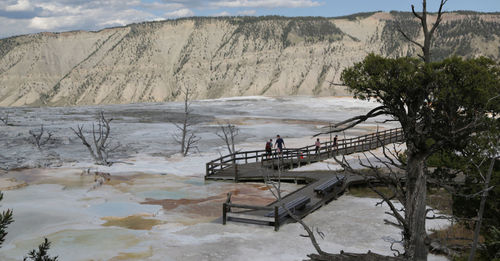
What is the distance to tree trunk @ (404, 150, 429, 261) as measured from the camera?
6961 millimetres

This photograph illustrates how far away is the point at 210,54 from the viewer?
160375mm

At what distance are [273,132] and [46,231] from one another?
1659 inches

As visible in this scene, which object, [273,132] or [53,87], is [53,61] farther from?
[273,132]

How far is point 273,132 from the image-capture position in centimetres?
5712

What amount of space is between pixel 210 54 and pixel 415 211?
156197 millimetres

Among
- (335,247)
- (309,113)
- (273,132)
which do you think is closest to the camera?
(335,247)

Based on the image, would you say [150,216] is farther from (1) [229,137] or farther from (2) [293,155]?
(1) [229,137]

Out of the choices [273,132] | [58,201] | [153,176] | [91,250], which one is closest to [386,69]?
[91,250]

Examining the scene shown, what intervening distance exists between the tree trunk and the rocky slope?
4625 inches

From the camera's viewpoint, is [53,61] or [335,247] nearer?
[335,247]

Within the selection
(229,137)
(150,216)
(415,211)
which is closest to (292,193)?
(150,216)

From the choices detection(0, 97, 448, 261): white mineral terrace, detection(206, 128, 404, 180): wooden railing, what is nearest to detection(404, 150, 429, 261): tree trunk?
detection(0, 97, 448, 261): white mineral terrace

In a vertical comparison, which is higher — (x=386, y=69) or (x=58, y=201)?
(x=386, y=69)

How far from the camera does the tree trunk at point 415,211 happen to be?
696cm
